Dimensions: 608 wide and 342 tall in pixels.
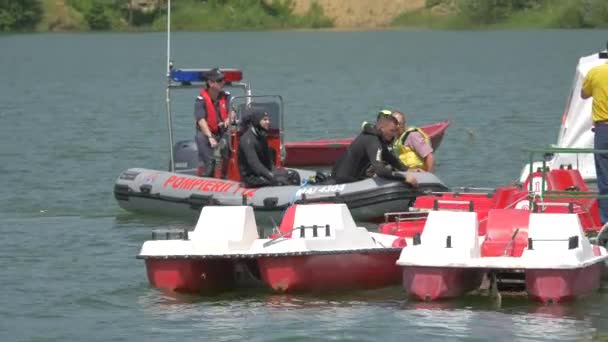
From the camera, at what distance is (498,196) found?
1581 centimetres

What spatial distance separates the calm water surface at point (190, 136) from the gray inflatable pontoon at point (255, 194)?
0.31 metres

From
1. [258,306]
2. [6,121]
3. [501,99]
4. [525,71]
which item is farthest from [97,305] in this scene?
[525,71]

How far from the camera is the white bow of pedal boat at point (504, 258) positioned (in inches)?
520

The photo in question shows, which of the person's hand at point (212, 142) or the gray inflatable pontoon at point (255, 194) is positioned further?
the person's hand at point (212, 142)

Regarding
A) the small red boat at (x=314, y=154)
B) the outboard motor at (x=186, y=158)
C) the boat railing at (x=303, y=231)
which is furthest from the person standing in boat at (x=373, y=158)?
the small red boat at (x=314, y=154)

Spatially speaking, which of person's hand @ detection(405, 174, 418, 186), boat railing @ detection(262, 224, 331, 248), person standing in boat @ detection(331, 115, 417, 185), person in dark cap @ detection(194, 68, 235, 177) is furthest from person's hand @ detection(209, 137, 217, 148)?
boat railing @ detection(262, 224, 331, 248)

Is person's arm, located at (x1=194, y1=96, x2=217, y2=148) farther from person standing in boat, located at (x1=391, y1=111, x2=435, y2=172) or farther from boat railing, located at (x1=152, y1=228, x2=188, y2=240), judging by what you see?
boat railing, located at (x1=152, y1=228, x2=188, y2=240)

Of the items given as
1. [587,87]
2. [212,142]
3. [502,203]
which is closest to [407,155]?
[212,142]

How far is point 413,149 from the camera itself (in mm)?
18203

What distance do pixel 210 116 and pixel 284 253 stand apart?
6232 millimetres

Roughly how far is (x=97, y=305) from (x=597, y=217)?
14.6ft

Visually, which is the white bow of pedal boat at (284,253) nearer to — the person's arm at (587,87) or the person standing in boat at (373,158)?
the person's arm at (587,87)

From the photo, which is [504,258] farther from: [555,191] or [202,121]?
[202,121]

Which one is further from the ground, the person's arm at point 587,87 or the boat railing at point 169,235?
the person's arm at point 587,87
